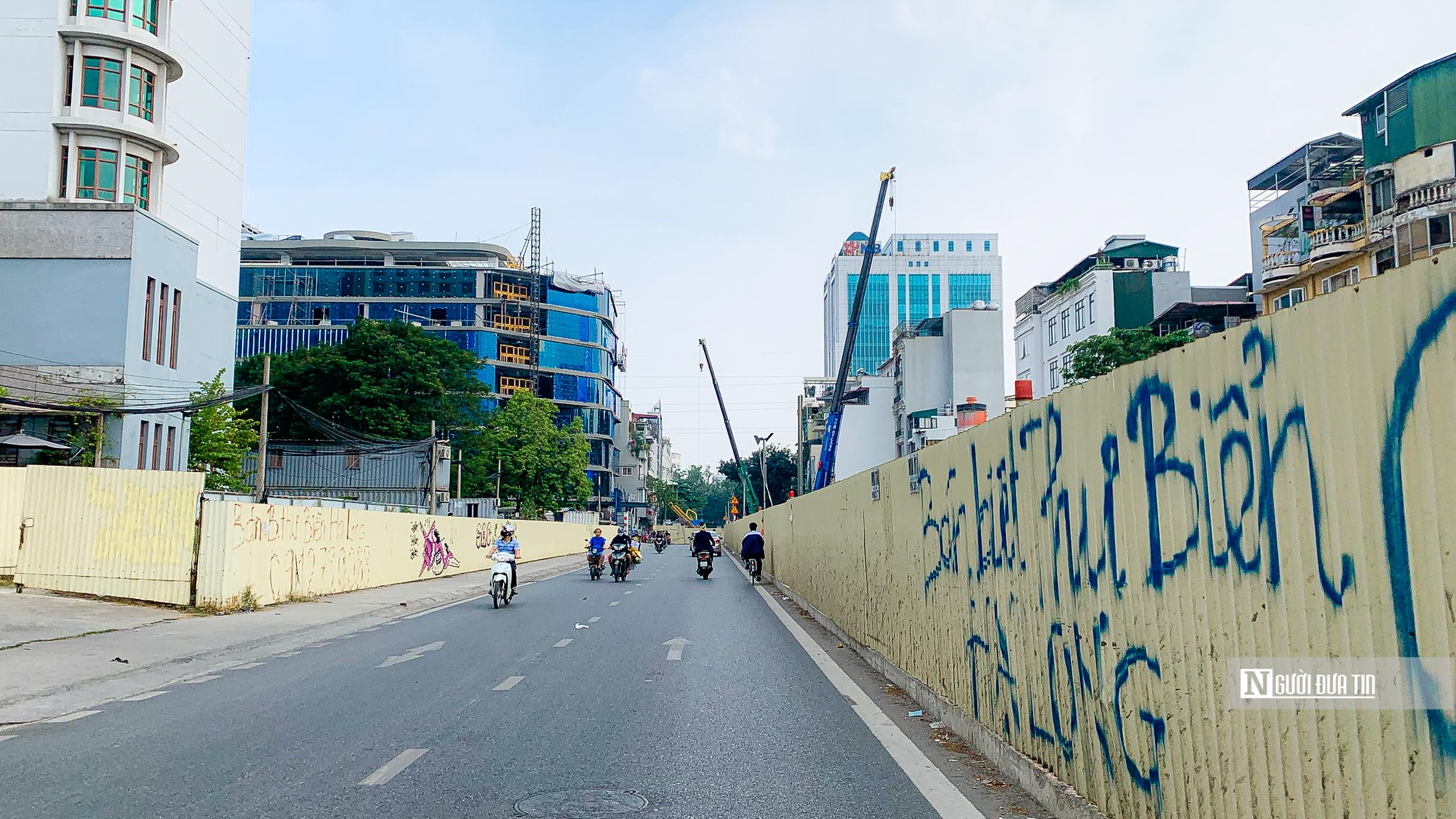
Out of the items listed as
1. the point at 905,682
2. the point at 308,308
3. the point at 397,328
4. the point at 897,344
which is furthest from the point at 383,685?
the point at 308,308

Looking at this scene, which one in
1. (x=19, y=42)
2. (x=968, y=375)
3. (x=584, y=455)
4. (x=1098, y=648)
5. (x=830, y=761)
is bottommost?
(x=830, y=761)

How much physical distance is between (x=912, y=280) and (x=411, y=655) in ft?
543

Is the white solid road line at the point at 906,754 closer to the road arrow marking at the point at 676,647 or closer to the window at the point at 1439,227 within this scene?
the road arrow marking at the point at 676,647

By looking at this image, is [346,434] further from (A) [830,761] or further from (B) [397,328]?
(A) [830,761]

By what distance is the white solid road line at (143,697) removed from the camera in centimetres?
960

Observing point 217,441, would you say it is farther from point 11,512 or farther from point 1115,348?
point 1115,348

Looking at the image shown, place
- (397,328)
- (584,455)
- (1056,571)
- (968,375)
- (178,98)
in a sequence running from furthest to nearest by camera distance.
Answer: (584,455), (968,375), (397,328), (178,98), (1056,571)

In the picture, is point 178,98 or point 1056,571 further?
point 178,98

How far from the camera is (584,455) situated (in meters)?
78.5

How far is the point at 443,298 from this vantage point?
101 m

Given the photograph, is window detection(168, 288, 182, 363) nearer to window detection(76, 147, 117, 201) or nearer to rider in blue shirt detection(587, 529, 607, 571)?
window detection(76, 147, 117, 201)

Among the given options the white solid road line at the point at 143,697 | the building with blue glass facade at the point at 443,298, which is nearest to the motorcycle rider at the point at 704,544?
the white solid road line at the point at 143,697

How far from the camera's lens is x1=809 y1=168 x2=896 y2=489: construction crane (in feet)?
170

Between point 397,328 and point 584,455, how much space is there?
17860 mm
